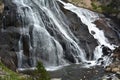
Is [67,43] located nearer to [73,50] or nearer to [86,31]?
[73,50]

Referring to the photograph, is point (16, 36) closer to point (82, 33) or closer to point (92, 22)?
point (82, 33)

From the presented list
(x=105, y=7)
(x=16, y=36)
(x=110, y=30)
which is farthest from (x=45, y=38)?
(x=105, y=7)

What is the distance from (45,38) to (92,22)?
1098 centimetres

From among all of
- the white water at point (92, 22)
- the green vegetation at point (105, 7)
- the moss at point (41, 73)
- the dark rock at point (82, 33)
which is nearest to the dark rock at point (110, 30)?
the white water at point (92, 22)

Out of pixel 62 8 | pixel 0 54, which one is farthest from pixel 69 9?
pixel 0 54

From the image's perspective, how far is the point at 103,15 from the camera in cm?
5219

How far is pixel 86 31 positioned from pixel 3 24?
1112 cm

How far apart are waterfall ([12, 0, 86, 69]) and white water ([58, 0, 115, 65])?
214 cm

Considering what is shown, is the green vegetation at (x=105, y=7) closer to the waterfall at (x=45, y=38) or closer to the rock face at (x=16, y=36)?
the rock face at (x=16, y=36)

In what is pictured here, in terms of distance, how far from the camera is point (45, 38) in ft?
129

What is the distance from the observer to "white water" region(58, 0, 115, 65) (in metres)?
41.5

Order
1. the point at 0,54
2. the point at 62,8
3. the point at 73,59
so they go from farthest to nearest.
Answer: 1. the point at 62,8
2. the point at 73,59
3. the point at 0,54

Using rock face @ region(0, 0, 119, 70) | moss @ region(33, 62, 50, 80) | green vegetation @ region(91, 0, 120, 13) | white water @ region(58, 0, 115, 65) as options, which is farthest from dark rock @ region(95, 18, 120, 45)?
moss @ region(33, 62, 50, 80)

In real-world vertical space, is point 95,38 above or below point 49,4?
below
